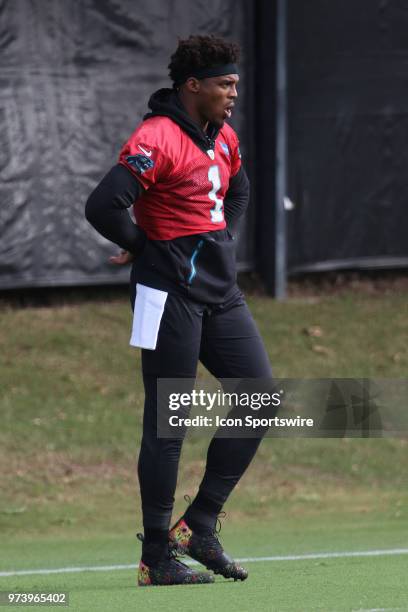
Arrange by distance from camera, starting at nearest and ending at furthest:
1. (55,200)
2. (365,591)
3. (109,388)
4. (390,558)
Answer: (365,591), (390,558), (109,388), (55,200)

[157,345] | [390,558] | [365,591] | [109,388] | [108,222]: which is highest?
[108,222]

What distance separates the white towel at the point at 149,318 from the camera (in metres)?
5.27

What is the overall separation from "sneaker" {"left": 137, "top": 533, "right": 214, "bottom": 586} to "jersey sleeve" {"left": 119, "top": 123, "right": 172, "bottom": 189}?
4.92ft

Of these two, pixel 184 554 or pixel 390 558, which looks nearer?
pixel 184 554

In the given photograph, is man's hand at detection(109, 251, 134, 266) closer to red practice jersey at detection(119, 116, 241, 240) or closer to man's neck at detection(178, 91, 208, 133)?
red practice jersey at detection(119, 116, 241, 240)

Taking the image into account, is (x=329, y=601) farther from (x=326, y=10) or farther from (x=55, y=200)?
(x=326, y=10)

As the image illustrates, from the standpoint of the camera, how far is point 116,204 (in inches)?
202

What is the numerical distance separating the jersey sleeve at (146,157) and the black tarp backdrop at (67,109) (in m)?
6.22

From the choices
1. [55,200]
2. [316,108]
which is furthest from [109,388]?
[316,108]

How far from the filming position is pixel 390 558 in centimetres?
670

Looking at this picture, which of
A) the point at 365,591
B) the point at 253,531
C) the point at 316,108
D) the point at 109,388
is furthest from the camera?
the point at 316,108

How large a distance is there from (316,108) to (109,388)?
3320mm

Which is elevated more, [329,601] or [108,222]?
[108,222]

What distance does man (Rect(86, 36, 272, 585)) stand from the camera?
17.0 ft
